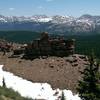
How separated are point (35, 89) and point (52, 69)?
10695 mm

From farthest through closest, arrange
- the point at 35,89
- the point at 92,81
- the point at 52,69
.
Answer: the point at 52,69 < the point at 35,89 < the point at 92,81

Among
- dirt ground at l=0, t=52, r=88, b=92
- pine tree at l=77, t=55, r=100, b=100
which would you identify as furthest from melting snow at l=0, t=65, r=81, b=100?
pine tree at l=77, t=55, r=100, b=100

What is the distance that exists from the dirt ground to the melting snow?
5.24ft

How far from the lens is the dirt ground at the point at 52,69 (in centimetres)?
5975

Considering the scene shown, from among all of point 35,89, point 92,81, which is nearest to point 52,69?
point 35,89

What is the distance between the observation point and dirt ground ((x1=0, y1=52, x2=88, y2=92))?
5975 centimetres

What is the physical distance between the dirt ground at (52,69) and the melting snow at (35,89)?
1.60 meters

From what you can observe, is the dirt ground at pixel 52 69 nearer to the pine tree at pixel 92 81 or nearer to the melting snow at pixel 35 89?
the melting snow at pixel 35 89

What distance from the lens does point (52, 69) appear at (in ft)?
218

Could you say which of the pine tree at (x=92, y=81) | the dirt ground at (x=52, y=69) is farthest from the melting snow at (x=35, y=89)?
the pine tree at (x=92, y=81)

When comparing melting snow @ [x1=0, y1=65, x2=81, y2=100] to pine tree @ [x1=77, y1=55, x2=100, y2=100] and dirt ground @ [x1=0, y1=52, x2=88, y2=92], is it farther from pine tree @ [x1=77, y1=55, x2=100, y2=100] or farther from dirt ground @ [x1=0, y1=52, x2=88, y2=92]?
pine tree @ [x1=77, y1=55, x2=100, y2=100]

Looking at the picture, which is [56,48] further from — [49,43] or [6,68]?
[6,68]

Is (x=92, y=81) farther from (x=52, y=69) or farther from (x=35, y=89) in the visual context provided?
(x=52, y=69)

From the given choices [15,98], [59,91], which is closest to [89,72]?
[15,98]
